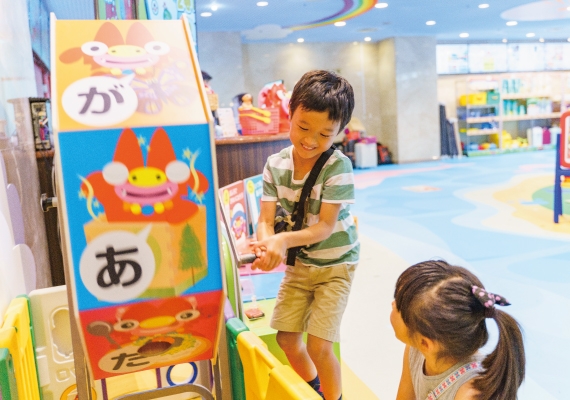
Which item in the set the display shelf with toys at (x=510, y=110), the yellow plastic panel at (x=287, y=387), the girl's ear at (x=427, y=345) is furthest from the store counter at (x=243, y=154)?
the display shelf with toys at (x=510, y=110)

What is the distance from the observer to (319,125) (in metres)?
1.49

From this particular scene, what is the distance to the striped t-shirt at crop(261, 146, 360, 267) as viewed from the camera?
5.29ft

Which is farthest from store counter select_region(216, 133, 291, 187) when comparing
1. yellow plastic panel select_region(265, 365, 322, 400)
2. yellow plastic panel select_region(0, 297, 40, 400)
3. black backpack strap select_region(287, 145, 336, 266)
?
yellow plastic panel select_region(265, 365, 322, 400)

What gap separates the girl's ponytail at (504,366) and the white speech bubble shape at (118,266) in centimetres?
76

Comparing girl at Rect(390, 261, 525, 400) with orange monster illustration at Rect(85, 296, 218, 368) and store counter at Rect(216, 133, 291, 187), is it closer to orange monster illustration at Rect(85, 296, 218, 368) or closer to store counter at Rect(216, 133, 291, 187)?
orange monster illustration at Rect(85, 296, 218, 368)

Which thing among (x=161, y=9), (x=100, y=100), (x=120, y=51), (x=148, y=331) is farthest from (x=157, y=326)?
(x=161, y=9)

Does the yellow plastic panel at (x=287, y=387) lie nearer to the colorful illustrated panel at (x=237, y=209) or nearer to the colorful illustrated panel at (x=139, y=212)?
the colorful illustrated panel at (x=139, y=212)

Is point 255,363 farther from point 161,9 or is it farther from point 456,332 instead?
point 161,9

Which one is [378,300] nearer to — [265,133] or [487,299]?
[265,133]

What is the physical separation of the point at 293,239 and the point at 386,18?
852 cm

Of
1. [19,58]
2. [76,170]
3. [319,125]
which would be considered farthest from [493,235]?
[76,170]

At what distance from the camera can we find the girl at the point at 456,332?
1.17 m

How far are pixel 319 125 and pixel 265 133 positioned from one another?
9.00ft

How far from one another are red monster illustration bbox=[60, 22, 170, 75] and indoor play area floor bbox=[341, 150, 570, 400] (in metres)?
1.62
